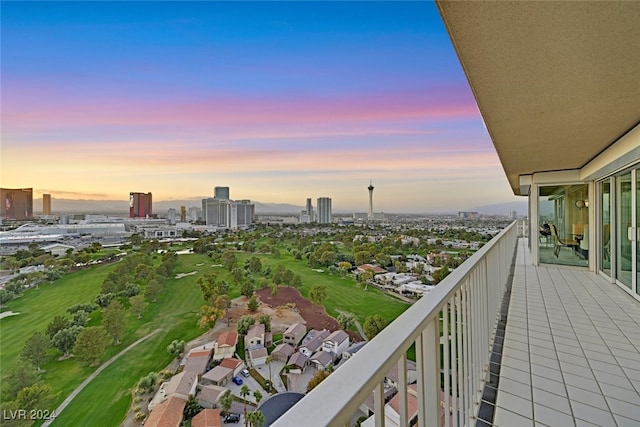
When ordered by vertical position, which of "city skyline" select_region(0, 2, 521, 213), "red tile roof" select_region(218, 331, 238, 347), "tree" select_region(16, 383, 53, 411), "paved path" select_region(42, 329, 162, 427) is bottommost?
"paved path" select_region(42, 329, 162, 427)

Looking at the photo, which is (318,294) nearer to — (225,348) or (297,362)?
(225,348)

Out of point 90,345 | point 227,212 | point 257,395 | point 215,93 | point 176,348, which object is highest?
point 215,93

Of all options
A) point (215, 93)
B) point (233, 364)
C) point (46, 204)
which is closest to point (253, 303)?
point (233, 364)

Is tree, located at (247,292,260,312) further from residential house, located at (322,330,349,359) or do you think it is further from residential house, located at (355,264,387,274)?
residential house, located at (322,330,349,359)

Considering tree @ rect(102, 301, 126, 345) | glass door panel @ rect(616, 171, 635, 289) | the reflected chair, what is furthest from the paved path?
the reflected chair

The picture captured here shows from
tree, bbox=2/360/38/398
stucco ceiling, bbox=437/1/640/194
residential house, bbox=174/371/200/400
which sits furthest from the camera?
tree, bbox=2/360/38/398

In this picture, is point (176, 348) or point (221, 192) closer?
point (176, 348)
